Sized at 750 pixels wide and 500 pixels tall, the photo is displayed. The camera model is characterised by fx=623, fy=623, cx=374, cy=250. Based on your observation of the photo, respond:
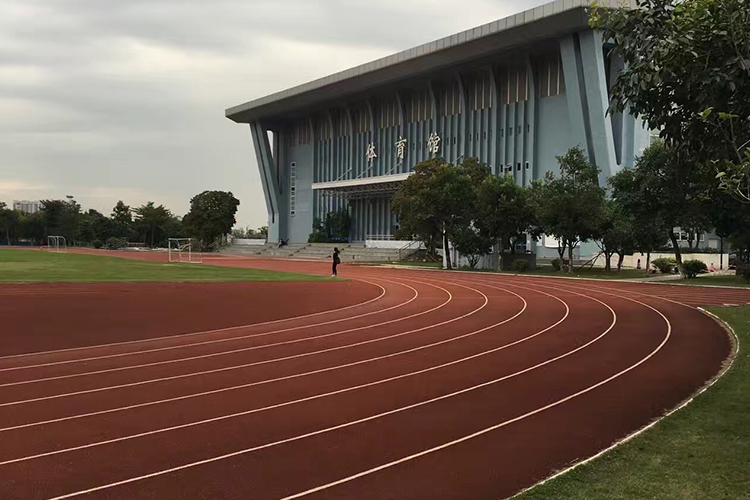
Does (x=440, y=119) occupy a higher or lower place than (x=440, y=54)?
lower

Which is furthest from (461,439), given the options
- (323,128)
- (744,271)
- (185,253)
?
(323,128)

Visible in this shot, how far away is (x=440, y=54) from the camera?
52781 mm

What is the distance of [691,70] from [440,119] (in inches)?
2212

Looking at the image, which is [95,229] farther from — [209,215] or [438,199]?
[438,199]

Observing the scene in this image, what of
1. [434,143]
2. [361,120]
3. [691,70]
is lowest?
[691,70]

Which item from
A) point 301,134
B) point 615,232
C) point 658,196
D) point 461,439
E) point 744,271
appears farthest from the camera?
point 301,134

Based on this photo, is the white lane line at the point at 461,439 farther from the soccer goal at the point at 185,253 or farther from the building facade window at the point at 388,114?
the building facade window at the point at 388,114

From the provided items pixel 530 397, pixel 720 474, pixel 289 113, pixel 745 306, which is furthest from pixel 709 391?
pixel 289 113

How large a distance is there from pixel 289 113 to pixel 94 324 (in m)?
66.6

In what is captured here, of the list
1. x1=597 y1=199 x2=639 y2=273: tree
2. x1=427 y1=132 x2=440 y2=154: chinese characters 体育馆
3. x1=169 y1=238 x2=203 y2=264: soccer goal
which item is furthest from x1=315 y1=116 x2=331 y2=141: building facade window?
x1=597 y1=199 x2=639 y2=273: tree

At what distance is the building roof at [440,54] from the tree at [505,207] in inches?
430

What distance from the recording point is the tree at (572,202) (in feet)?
107

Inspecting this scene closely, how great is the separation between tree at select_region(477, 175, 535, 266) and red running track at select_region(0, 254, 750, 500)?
21125 millimetres

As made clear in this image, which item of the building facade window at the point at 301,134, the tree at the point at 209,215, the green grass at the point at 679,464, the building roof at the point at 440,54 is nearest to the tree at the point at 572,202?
the building roof at the point at 440,54
